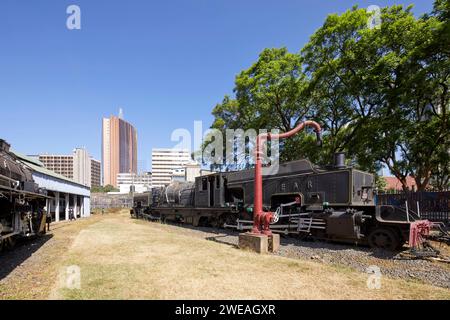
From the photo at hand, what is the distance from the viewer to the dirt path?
5.64 metres

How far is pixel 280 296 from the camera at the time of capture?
5.52 metres

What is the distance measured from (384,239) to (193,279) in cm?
688

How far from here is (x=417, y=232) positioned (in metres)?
9.43

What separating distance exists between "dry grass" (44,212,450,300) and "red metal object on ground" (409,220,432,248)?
3.02 m

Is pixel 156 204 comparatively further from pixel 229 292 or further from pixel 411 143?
pixel 229 292

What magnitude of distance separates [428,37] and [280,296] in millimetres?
16655

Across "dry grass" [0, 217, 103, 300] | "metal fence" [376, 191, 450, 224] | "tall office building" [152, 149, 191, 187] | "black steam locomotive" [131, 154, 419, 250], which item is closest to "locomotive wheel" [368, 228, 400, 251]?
"black steam locomotive" [131, 154, 419, 250]

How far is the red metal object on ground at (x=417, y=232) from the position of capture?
918 centimetres

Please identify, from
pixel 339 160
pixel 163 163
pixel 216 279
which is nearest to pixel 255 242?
pixel 216 279

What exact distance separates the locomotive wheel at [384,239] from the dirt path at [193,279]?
3.32 meters

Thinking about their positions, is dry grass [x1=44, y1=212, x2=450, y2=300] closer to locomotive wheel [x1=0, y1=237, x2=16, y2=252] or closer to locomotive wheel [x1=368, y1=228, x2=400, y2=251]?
locomotive wheel [x1=0, y1=237, x2=16, y2=252]

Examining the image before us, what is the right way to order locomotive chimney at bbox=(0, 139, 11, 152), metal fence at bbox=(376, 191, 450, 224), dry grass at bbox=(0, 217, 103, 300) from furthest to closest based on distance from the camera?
metal fence at bbox=(376, 191, 450, 224) < locomotive chimney at bbox=(0, 139, 11, 152) < dry grass at bbox=(0, 217, 103, 300)

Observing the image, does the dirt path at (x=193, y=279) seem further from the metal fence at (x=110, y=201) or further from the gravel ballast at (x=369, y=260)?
the metal fence at (x=110, y=201)

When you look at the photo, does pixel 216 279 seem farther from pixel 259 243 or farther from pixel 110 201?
pixel 110 201
